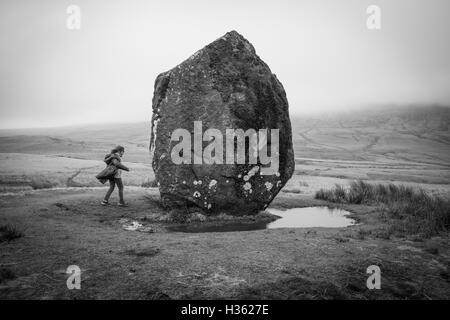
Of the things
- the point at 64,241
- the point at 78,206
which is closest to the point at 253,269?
the point at 64,241

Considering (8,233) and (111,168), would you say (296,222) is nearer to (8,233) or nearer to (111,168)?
(111,168)

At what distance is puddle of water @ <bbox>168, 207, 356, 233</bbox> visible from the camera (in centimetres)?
1012

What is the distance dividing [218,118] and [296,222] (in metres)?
4.49

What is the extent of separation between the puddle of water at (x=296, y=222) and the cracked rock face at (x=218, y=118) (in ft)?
3.08

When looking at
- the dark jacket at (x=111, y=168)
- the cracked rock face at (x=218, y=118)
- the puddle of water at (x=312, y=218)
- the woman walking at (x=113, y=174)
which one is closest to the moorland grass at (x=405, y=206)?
the puddle of water at (x=312, y=218)

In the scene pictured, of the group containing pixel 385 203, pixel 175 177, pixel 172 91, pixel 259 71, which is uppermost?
pixel 259 71

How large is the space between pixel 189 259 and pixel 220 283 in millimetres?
1237

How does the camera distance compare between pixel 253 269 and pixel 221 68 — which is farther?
pixel 221 68

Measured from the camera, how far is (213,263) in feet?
21.1

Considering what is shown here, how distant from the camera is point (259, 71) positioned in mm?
12086

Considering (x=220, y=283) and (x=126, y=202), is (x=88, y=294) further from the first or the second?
(x=126, y=202)

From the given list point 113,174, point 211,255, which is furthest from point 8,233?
point 113,174

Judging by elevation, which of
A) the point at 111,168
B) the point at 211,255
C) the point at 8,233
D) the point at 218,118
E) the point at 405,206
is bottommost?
the point at 405,206

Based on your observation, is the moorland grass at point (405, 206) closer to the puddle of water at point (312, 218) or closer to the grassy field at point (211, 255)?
the grassy field at point (211, 255)
